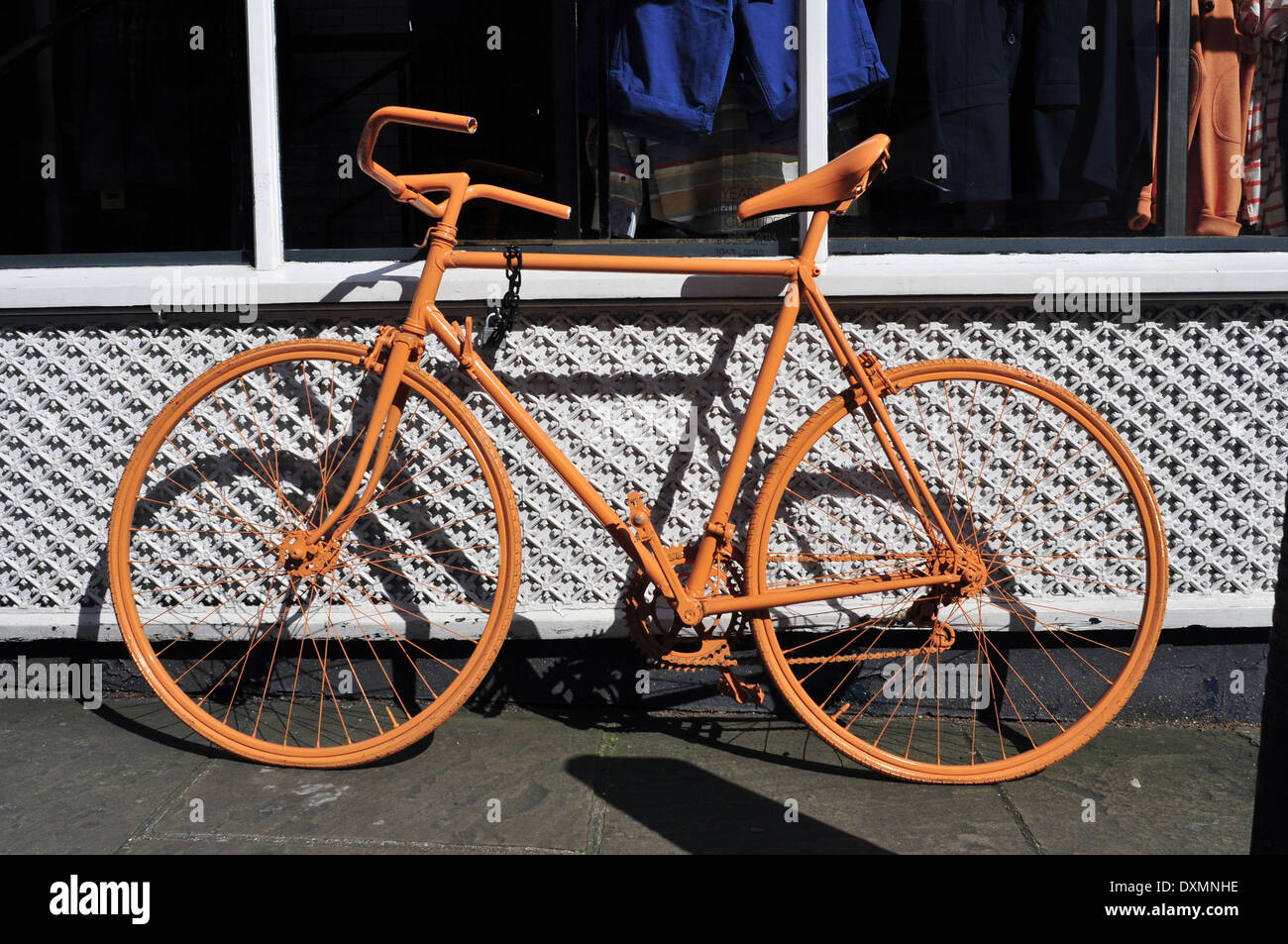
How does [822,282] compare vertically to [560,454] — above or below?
above

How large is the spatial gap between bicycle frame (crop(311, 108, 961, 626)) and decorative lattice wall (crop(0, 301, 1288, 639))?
367 millimetres

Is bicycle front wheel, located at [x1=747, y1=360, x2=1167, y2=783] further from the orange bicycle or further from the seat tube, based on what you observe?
the seat tube

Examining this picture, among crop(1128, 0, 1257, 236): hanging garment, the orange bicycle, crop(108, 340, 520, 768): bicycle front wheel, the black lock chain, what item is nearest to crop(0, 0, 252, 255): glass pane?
crop(108, 340, 520, 768): bicycle front wheel

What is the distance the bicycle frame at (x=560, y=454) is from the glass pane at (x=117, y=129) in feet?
3.35

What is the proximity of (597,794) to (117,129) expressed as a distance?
9.91 ft

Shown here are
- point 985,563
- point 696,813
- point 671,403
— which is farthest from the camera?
point 671,403

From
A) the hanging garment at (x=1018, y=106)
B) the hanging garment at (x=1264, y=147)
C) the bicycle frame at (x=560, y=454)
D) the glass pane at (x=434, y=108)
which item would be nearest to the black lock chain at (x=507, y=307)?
the bicycle frame at (x=560, y=454)

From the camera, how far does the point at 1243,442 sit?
11.1ft

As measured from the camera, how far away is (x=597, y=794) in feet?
9.56

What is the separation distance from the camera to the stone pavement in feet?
8.84

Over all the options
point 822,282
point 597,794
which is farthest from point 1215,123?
point 597,794

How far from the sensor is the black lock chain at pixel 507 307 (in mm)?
2912

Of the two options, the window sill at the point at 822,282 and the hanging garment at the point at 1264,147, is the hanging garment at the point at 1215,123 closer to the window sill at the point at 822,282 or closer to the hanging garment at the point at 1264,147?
the hanging garment at the point at 1264,147

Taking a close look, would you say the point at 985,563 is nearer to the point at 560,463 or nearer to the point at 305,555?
the point at 560,463
